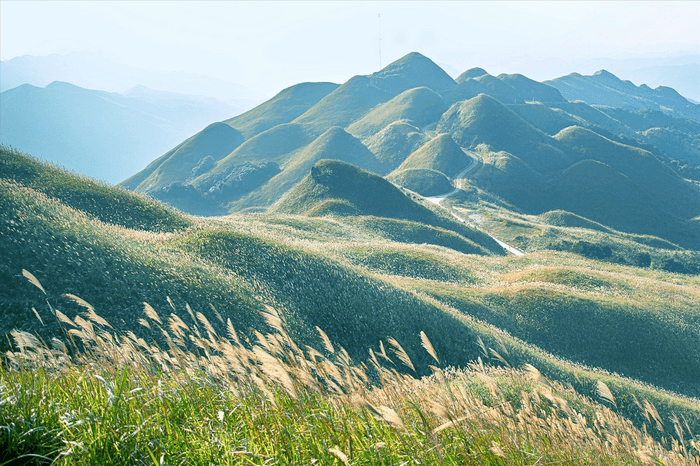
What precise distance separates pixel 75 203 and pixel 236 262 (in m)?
13.4

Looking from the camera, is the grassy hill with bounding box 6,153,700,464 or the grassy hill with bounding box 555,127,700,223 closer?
the grassy hill with bounding box 6,153,700,464

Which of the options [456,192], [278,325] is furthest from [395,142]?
[278,325]

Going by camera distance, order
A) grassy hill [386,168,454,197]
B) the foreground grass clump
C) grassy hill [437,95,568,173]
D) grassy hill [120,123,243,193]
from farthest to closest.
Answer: grassy hill [120,123,243,193] → grassy hill [437,95,568,173] → grassy hill [386,168,454,197] → the foreground grass clump

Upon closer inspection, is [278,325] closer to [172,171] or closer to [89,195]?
[89,195]

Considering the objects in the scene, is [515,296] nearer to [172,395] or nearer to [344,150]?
[172,395]

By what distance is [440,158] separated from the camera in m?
140

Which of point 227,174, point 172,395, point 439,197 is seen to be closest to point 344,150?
point 227,174

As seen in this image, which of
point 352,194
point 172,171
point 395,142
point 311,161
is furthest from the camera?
point 172,171

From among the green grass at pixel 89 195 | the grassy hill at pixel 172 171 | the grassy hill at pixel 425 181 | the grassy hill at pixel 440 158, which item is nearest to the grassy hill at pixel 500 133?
the grassy hill at pixel 440 158

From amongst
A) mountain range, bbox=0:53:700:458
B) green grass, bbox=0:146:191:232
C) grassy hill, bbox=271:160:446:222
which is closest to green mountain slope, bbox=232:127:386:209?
grassy hill, bbox=271:160:446:222

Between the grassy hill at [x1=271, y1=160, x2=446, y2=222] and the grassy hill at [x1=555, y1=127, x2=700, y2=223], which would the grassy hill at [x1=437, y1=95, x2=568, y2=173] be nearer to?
the grassy hill at [x1=555, y1=127, x2=700, y2=223]

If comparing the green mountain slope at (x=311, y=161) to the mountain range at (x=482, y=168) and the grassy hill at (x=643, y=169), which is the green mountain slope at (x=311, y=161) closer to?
the mountain range at (x=482, y=168)

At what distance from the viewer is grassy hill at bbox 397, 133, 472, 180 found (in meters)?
137

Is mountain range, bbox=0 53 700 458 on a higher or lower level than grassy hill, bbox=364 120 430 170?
lower
